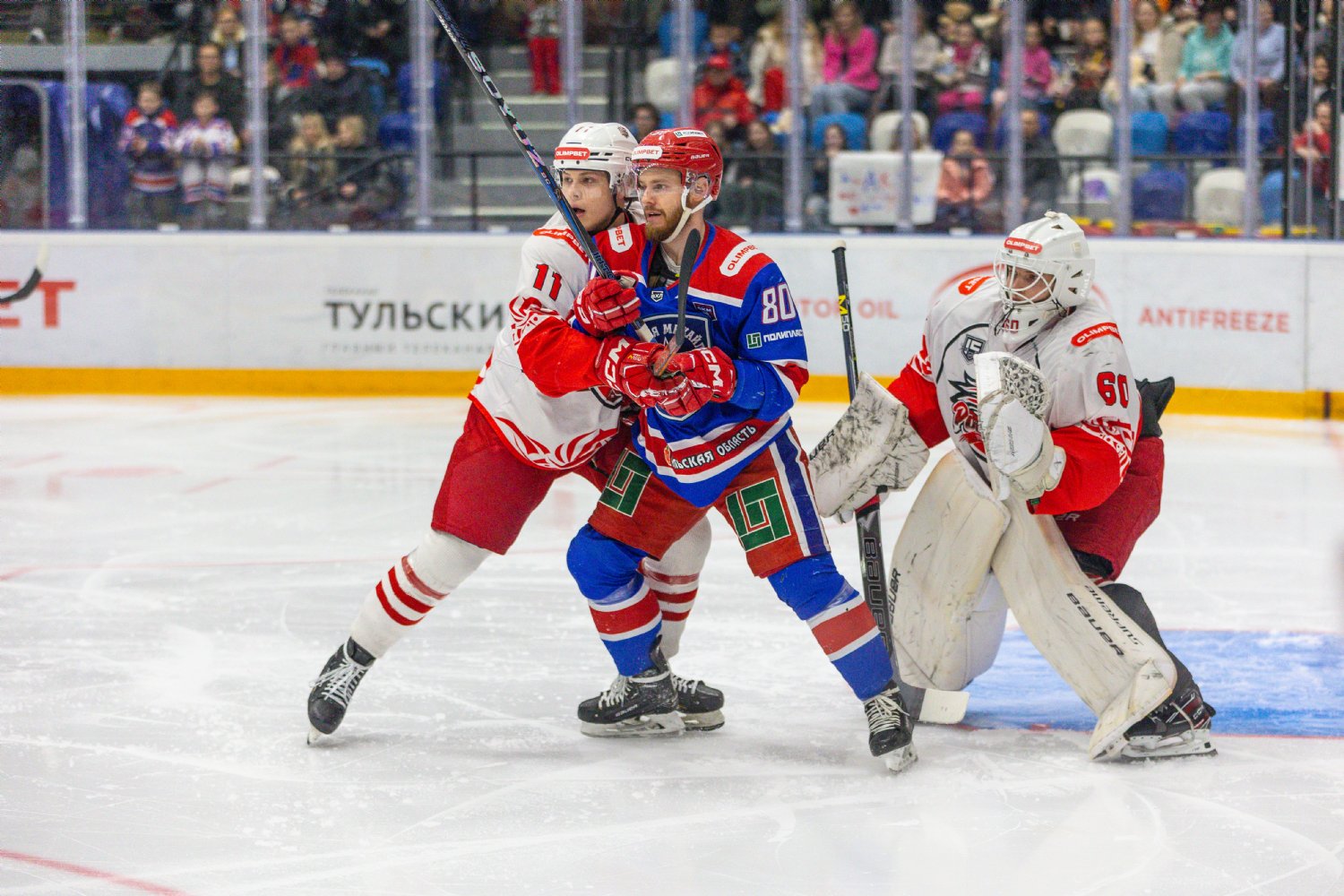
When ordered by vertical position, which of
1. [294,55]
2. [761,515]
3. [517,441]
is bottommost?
[761,515]

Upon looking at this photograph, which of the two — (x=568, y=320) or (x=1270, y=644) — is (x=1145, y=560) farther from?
(x=568, y=320)

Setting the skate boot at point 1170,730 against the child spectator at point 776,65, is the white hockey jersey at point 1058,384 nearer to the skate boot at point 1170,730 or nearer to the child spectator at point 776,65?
the skate boot at point 1170,730

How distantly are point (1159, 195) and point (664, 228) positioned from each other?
5.35 metres

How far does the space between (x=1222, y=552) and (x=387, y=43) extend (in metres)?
5.21

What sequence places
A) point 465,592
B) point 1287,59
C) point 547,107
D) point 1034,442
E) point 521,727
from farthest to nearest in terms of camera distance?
point 547,107 < point 1287,59 < point 465,592 < point 521,727 < point 1034,442

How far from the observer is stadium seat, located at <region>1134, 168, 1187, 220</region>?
7.62 m

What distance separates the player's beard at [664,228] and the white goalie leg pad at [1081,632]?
0.78 meters

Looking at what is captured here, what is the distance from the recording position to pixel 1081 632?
2961 mm

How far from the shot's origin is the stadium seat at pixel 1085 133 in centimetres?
774

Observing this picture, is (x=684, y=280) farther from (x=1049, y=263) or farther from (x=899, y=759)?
(x=899, y=759)

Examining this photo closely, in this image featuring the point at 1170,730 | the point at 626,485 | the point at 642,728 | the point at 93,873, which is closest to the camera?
the point at 93,873

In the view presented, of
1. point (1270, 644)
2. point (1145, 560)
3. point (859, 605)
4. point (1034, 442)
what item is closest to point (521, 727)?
point (859, 605)

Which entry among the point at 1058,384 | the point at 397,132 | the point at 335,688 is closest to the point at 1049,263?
the point at 1058,384

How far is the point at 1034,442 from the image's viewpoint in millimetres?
2721
